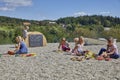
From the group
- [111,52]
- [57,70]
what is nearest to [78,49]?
[111,52]

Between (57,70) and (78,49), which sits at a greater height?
(78,49)

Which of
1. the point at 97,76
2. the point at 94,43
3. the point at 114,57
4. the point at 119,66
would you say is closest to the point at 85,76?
the point at 97,76

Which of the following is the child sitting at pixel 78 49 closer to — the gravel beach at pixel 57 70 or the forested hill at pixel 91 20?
the gravel beach at pixel 57 70

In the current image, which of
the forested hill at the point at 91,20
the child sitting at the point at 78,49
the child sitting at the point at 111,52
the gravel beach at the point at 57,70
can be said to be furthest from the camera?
the forested hill at the point at 91,20

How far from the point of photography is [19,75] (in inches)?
346

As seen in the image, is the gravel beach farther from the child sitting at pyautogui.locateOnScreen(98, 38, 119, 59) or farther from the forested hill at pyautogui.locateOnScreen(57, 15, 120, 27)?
the forested hill at pyautogui.locateOnScreen(57, 15, 120, 27)

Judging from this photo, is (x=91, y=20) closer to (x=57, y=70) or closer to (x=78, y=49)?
(x=78, y=49)

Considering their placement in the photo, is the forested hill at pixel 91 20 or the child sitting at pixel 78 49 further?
the forested hill at pixel 91 20

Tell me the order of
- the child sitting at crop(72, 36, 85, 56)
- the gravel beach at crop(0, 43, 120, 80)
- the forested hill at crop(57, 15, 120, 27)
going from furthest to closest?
the forested hill at crop(57, 15, 120, 27), the child sitting at crop(72, 36, 85, 56), the gravel beach at crop(0, 43, 120, 80)

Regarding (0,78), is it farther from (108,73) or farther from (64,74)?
(108,73)

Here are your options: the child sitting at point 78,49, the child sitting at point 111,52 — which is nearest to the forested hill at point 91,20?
the child sitting at point 78,49

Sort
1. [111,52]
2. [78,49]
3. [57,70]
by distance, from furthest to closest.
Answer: [78,49] < [111,52] < [57,70]

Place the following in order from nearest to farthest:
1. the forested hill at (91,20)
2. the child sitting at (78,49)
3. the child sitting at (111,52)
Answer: the child sitting at (111,52) < the child sitting at (78,49) < the forested hill at (91,20)

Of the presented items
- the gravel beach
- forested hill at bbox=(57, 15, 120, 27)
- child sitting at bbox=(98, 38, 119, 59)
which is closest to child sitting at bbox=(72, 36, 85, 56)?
child sitting at bbox=(98, 38, 119, 59)
